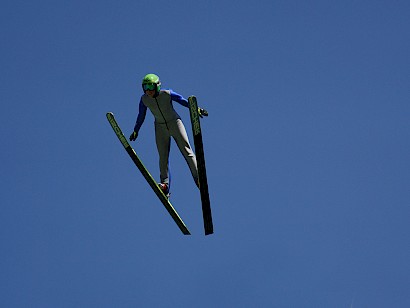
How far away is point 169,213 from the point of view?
21.8 m

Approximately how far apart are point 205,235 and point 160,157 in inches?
80.5

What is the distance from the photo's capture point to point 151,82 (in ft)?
67.0

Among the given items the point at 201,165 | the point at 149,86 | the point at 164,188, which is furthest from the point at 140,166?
the point at 149,86

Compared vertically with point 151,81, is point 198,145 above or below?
below

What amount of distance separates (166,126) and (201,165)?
1.22 m

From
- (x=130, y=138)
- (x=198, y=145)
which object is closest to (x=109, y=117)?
(x=130, y=138)

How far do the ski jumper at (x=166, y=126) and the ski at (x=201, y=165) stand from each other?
356 millimetres

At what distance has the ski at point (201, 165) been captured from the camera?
20.1 meters

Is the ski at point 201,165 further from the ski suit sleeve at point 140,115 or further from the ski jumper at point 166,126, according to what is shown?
the ski suit sleeve at point 140,115

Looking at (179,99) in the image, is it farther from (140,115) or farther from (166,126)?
(140,115)

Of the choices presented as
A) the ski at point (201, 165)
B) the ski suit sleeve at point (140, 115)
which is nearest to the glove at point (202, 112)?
the ski at point (201, 165)

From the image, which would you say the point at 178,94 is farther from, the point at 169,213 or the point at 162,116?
the point at 169,213

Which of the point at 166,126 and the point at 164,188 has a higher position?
the point at 166,126

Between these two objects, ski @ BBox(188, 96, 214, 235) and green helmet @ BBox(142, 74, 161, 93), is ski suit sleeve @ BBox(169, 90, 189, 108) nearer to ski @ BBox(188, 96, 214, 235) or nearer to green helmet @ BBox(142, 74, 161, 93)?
green helmet @ BBox(142, 74, 161, 93)
